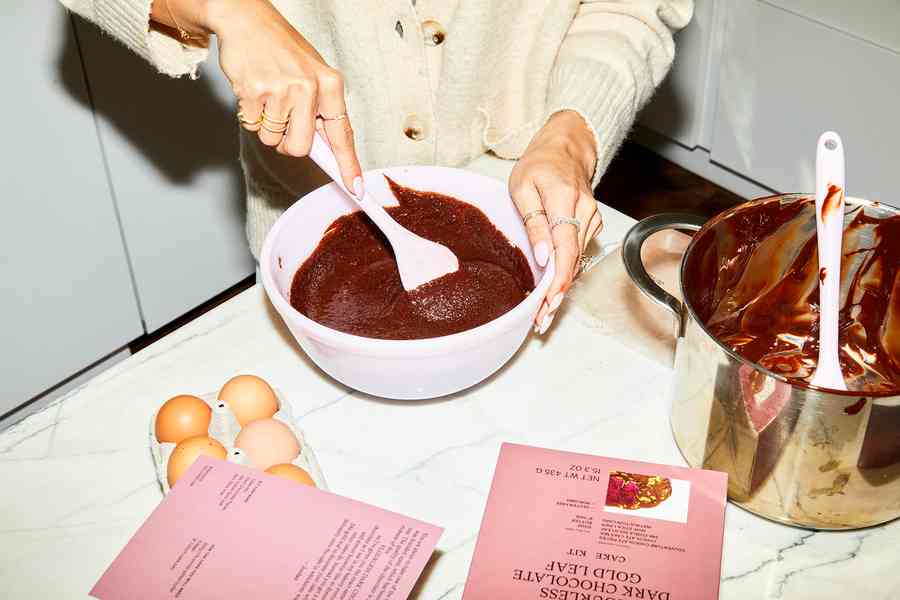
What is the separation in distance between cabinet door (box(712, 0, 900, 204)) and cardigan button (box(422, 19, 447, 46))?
1378 mm

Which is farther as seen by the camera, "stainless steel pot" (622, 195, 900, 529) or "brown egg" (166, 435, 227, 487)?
"brown egg" (166, 435, 227, 487)

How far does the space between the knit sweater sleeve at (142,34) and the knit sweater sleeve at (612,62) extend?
1.40ft

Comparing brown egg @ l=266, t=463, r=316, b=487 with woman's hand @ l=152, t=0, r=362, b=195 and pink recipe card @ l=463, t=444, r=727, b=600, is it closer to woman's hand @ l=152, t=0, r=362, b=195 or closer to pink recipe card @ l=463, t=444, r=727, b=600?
pink recipe card @ l=463, t=444, r=727, b=600

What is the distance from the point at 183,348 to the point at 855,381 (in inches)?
27.3

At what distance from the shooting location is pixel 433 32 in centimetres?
116

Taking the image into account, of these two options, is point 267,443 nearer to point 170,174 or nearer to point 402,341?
point 402,341

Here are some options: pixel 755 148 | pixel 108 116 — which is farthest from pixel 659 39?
pixel 755 148

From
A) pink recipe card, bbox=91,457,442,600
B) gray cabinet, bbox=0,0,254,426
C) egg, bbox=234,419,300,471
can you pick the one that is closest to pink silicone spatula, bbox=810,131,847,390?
pink recipe card, bbox=91,457,442,600

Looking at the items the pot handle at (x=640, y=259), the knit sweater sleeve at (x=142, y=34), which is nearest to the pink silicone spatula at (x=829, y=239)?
the pot handle at (x=640, y=259)

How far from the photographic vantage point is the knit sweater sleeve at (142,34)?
956mm

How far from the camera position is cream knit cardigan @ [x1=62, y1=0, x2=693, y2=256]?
44.0 inches

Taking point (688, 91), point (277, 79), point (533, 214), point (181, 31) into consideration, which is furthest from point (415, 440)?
point (688, 91)

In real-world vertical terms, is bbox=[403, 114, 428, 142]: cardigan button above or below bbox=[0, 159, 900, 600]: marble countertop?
above

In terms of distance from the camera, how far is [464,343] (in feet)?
2.71
